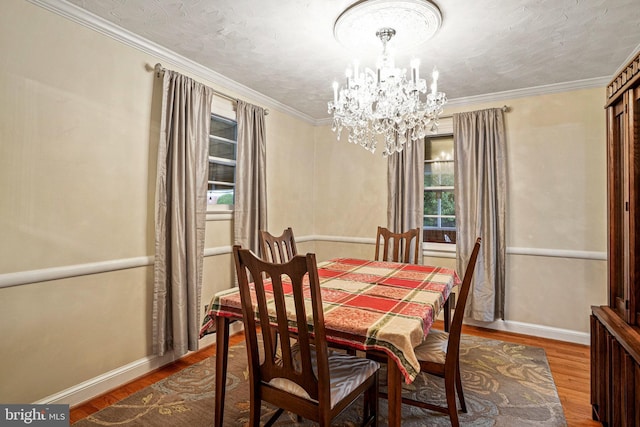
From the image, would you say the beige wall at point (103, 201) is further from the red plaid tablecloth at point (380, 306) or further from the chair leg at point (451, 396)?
the chair leg at point (451, 396)

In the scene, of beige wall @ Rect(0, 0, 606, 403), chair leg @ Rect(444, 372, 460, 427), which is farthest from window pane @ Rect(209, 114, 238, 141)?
chair leg @ Rect(444, 372, 460, 427)

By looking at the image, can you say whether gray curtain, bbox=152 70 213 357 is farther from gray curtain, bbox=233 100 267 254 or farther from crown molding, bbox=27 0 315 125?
gray curtain, bbox=233 100 267 254

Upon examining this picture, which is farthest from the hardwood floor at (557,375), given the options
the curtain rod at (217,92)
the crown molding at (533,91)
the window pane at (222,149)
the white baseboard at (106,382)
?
the crown molding at (533,91)

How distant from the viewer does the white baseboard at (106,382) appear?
2.04 m

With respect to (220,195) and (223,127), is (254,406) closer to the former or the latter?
(220,195)

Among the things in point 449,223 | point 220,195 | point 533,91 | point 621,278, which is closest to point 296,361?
point 621,278

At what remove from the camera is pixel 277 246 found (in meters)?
2.62

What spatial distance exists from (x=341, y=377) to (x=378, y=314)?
1.09 ft

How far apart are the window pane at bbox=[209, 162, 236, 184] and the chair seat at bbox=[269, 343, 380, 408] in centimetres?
200

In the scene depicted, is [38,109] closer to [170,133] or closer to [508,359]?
[170,133]

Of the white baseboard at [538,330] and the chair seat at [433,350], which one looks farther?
the white baseboard at [538,330]

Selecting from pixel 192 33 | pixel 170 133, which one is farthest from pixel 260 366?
pixel 192 33

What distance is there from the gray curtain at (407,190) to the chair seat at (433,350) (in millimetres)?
1874

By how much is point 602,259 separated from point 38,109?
4515 millimetres
